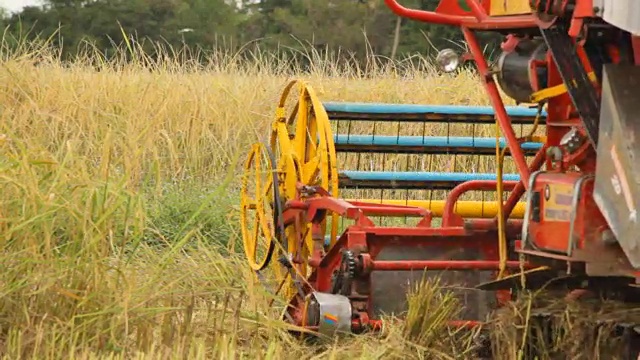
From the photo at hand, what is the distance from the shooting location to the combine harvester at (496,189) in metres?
4.00

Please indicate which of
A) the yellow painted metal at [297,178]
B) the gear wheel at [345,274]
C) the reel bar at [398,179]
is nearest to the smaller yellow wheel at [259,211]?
the yellow painted metal at [297,178]

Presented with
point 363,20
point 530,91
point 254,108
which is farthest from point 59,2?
point 530,91

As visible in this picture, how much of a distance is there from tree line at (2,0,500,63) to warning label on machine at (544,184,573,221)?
86.8 ft

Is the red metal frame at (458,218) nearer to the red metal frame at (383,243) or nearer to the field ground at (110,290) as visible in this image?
the red metal frame at (383,243)

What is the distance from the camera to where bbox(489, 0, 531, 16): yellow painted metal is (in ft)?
15.8

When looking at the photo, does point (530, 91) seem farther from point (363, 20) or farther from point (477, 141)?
point (363, 20)

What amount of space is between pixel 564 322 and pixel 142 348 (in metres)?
1.57

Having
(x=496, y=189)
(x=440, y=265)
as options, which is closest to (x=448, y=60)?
(x=496, y=189)

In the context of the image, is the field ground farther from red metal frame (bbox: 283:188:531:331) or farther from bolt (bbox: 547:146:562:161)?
bolt (bbox: 547:146:562:161)

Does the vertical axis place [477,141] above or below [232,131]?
above

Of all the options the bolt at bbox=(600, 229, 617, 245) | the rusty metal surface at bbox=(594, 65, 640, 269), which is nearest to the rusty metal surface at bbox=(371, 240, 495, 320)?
the bolt at bbox=(600, 229, 617, 245)

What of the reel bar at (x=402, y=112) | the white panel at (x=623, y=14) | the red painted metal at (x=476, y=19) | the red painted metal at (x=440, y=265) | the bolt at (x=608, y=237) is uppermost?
the white panel at (x=623, y=14)

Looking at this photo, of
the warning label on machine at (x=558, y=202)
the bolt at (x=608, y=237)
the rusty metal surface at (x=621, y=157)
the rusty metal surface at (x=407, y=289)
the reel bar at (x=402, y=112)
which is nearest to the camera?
the rusty metal surface at (x=621, y=157)

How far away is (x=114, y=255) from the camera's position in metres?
5.33
